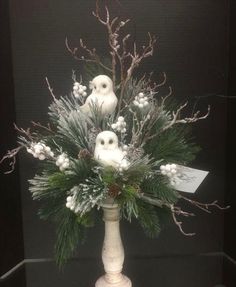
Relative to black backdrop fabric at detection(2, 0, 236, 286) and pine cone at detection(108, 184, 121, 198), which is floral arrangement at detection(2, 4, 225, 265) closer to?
pine cone at detection(108, 184, 121, 198)

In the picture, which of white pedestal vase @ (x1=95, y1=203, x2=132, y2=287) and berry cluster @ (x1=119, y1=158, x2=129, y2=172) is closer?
berry cluster @ (x1=119, y1=158, x2=129, y2=172)

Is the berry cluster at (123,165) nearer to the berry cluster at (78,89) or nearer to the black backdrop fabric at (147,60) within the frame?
the berry cluster at (78,89)

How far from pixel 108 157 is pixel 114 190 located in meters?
0.08

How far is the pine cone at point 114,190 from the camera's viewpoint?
0.92 m

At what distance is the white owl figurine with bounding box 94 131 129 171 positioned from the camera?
915 millimetres

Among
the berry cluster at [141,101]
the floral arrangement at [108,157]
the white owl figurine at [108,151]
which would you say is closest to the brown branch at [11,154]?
the floral arrangement at [108,157]

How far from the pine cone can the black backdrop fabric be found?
42 centimetres

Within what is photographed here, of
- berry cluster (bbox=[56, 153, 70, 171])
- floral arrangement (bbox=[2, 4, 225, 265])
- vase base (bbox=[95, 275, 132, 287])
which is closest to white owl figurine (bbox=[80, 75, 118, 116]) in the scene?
floral arrangement (bbox=[2, 4, 225, 265])

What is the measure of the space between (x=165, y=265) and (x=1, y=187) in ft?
1.92

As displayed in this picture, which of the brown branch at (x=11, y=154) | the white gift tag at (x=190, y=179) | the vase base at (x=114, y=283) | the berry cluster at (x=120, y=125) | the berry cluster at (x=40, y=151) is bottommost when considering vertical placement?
the vase base at (x=114, y=283)

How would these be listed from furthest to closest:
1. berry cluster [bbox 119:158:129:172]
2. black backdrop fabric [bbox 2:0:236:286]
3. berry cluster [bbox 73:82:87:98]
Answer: black backdrop fabric [bbox 2:0:236:286]
berry cluster [bbox 73:82:87:98]
berry cluster [bbox 119:158:129:172]

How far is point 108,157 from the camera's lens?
0.92 m

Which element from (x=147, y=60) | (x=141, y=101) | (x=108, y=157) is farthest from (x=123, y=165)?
(x=147, y=60)

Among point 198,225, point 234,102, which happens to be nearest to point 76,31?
point 234,102
